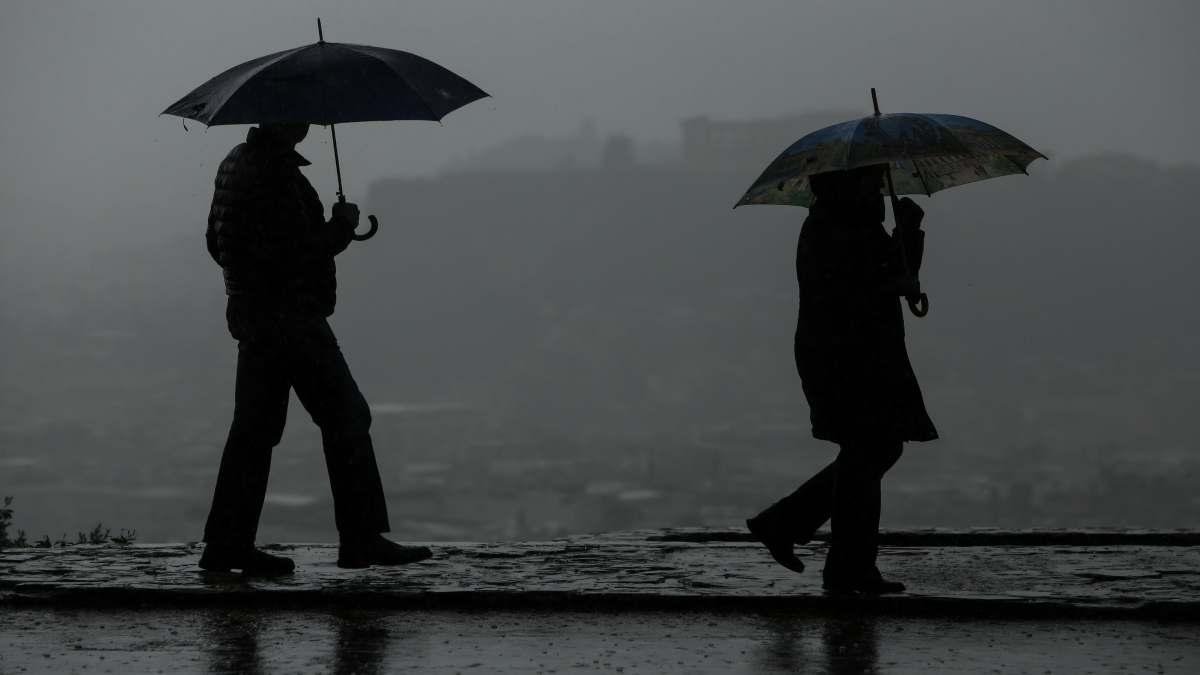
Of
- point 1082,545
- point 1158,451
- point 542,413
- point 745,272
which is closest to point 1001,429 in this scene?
point 1158,451

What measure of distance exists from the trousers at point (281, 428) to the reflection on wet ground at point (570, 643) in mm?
845

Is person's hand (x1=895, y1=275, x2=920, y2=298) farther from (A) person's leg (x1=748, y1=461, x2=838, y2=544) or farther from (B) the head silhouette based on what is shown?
(B) the head silhouette

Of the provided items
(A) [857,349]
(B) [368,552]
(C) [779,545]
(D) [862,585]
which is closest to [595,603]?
(C) [779,545]

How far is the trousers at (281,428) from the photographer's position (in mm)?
8281

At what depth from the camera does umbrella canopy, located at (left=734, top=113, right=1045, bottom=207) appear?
7.32 metres

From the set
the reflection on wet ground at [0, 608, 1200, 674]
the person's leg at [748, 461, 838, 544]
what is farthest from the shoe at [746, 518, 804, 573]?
the reflection on wet ground at [0, 608, 1200, 674]

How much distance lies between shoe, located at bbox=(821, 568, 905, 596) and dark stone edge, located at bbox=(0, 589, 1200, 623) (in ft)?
0.56

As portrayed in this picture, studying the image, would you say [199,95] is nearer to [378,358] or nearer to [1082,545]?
[1082,545]

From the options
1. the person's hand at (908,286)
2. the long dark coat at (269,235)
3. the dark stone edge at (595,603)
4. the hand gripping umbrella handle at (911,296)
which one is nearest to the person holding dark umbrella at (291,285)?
the long dark coat at (269,235)

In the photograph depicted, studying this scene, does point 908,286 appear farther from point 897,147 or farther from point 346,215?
point 346,215

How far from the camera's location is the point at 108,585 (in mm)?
8039

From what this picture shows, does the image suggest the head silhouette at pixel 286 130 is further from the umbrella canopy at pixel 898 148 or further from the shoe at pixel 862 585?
the shoe at pixel 862 585

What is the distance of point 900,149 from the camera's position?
731cm

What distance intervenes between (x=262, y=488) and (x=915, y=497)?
10031cm
